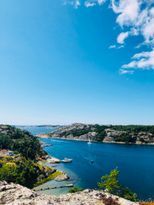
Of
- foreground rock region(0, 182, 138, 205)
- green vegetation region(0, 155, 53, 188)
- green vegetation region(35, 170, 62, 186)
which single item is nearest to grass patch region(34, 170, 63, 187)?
green vegetation region(35, 170, 62, 186)

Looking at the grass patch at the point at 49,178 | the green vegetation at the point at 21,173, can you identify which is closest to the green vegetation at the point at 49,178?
the grass patch at the point at 49,178

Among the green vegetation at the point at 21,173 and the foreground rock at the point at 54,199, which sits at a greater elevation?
the foreground rock at the point at 54,199

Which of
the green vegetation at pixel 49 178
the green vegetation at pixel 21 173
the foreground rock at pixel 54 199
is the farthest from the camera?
the green vegetation at pixel 49 178

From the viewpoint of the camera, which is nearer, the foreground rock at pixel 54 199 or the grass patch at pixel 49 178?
the foreground rock at pixel 54 199

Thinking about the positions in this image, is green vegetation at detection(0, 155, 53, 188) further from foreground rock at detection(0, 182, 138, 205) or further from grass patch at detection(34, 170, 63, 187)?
foreground rock at detection(0, 182, 138, 205)

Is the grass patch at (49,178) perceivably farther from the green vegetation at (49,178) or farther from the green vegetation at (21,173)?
the green vegetation at (21,173)

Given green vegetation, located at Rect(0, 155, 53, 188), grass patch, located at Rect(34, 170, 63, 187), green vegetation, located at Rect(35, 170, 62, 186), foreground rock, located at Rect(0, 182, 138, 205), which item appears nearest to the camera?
foreground rock, located at Rect(0, 182, 138, 205)

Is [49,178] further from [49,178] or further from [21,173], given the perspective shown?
[21,173]

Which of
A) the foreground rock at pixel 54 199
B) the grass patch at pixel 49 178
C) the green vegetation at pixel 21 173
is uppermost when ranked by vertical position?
the foreground rock at pixel 54 199

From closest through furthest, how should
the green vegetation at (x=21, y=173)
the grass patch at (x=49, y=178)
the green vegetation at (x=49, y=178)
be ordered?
1. the green vegetation at (x=21, y=173)
2. the green vegetation at (x=49, y=178)
3. the grass patch at (x=49, y=178)
